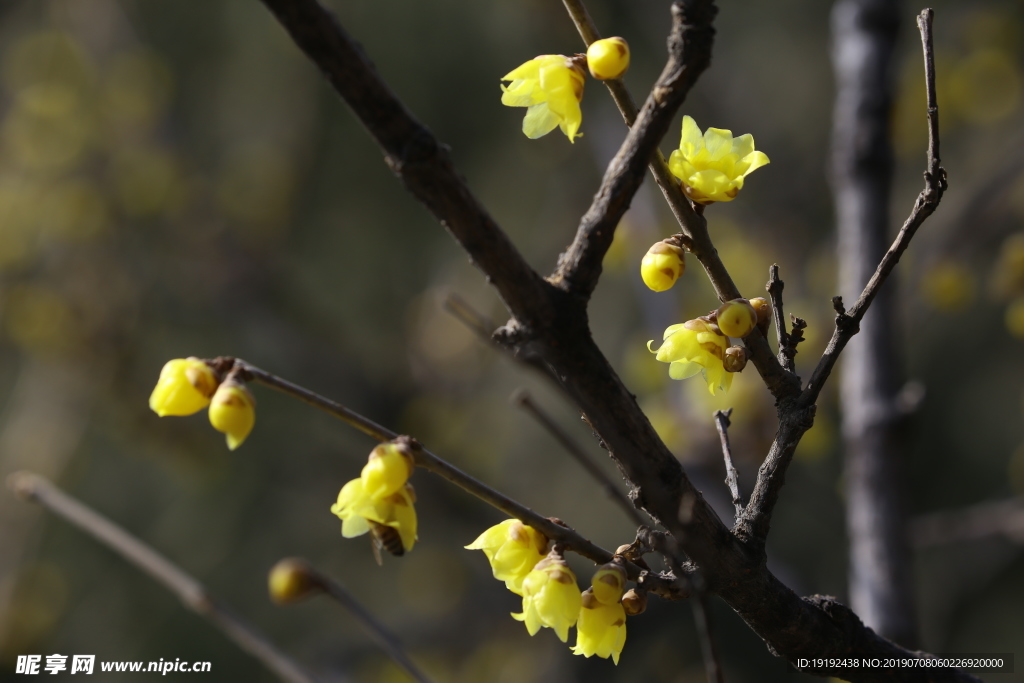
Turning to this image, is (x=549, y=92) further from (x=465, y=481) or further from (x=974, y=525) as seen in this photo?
(x=974, y=525)

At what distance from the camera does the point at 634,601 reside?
54 cm

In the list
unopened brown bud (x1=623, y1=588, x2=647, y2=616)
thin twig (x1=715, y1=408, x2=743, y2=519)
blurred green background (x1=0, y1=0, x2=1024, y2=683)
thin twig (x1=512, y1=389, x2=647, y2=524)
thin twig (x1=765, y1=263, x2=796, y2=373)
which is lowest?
unopened brown bud (x1=623, y1=588, x2=647, y2=616)

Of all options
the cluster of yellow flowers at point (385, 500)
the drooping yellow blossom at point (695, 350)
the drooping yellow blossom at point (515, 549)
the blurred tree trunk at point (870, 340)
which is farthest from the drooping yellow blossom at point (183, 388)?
the blurred tree trunk at point (870, 340)

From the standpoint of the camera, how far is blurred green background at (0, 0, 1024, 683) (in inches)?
87.1

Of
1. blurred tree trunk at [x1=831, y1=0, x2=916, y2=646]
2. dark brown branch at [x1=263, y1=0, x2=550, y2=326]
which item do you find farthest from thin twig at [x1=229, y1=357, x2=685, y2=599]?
blurred tree trunk at [x1=831, y1=0, x2=916, y2=646]

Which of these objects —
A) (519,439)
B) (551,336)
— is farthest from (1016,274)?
(519,439)

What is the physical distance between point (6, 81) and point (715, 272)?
397 centimetres

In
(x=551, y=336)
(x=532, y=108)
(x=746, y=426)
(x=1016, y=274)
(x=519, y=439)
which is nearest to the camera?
(x=551, y=336)

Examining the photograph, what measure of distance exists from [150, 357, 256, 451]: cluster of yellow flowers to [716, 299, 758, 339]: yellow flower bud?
336 millimetres

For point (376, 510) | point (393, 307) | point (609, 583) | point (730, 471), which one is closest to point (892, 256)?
point (730, 471)

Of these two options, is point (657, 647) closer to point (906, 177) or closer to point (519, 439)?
point (519, 439)

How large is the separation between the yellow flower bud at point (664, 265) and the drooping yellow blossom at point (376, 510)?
241 mm

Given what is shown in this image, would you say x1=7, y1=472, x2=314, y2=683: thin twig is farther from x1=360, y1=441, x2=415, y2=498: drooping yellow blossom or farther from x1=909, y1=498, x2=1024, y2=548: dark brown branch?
x1=909, y1=498, x2=1024, y2=548: dark brown branch

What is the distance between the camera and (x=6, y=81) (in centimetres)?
345
